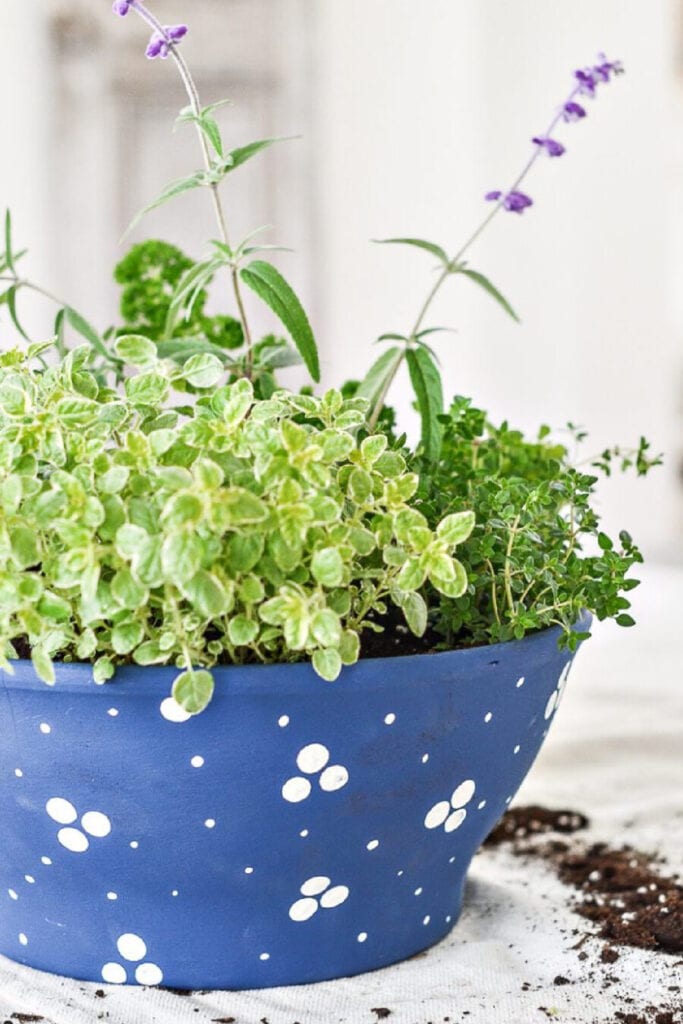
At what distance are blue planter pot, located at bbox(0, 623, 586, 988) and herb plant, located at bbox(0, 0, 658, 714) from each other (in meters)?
0.02

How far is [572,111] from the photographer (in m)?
0.82

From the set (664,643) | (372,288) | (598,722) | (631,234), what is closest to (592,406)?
(631,234)

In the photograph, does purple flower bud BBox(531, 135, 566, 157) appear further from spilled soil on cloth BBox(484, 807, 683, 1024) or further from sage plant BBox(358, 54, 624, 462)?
spilled soil on cloth BBox(484, 807, 683, 1024)

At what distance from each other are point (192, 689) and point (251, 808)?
7 cm

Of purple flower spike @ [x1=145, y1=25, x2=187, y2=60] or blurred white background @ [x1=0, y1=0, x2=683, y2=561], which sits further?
blurred white background @ [x1=0, y1=0, x2=683, y2=561]

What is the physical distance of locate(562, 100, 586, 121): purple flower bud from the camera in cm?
80

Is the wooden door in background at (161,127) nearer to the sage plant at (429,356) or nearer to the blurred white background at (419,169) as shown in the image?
the blurred white background at (419,169)

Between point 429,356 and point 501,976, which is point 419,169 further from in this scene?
point 501,976

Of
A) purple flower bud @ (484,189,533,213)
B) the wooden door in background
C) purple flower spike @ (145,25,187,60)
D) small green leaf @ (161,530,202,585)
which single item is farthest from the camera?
the wooden door in background

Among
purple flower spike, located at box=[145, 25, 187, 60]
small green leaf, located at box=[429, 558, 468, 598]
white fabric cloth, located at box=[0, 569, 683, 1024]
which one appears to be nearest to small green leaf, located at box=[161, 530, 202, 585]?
small green leaf, located at box=[429, 558, 468, 598]

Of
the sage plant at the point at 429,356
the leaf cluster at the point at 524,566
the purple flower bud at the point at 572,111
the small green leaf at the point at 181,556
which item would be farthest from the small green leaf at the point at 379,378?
the small green leaf at the point at 181,556

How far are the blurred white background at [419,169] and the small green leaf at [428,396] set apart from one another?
379 cm

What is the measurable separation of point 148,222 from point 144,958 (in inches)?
173

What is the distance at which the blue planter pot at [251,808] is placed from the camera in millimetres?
542
